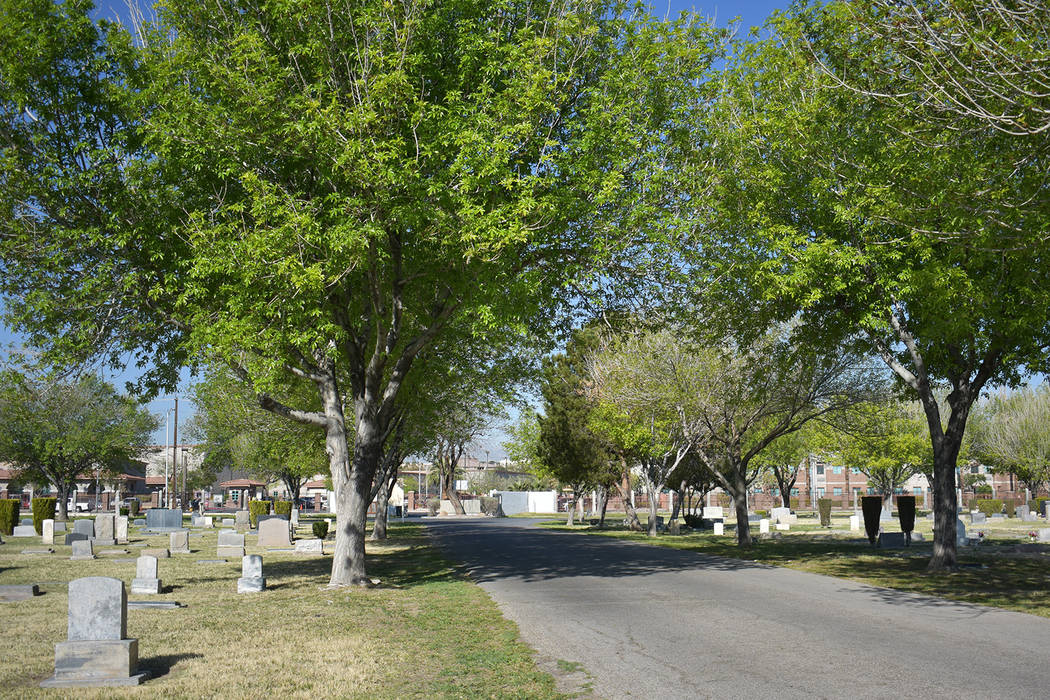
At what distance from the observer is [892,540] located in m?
27.1

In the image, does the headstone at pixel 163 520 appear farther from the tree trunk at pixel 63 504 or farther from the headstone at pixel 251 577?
the headstone at pixel 251 577

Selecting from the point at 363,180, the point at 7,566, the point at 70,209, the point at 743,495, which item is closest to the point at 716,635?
the point at 363,180

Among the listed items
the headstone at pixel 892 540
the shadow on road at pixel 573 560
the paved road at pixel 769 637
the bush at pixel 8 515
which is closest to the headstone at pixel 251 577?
the paved road at pixel 769 637

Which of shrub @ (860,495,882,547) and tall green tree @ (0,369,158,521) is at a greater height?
tall green tree @ (0,369,158,521)

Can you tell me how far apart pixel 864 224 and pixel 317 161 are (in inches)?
437

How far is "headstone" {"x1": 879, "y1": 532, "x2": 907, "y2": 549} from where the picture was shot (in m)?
26.8

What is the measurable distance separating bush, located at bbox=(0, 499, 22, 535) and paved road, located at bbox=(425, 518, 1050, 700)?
28.4 m

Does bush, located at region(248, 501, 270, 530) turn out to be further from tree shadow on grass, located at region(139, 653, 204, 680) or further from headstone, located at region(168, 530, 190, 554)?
tree shadow on grass, located at region(139, 653, 204, 680)

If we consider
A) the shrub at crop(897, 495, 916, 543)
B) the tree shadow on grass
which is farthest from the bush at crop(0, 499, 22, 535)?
the shrub at crop(897, 495, 916, 543)

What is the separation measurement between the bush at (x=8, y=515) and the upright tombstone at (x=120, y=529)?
22.3 ft

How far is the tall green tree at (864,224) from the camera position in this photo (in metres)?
12.9

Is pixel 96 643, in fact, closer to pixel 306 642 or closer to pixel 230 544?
pixel 306 642

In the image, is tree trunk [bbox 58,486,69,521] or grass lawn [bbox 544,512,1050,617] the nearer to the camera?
grass lawn [bbox 544,512,1050,617]

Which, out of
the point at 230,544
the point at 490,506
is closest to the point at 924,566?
the point at 230,544
